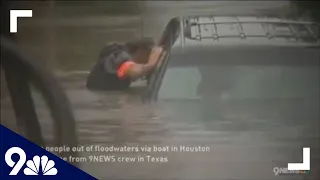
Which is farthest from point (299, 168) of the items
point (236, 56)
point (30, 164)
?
point (30, 164)

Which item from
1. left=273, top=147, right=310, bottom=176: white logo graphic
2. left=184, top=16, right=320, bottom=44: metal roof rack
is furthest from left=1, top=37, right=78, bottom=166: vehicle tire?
left=273, top=147, right=310, bottom=176: white logo graphic

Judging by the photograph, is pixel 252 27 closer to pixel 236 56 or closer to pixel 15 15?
pixel 236 56

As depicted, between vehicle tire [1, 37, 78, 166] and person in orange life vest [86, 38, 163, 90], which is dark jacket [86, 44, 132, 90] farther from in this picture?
vehicle tire [1, 37, 78, 166]

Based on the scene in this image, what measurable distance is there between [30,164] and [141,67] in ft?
1.64

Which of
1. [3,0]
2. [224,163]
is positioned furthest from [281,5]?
[3,0]

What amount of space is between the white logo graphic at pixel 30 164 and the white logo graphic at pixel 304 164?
2.64 ft

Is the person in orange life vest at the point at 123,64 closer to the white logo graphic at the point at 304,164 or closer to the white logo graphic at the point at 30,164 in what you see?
the white logo graphic at the point at 30,164

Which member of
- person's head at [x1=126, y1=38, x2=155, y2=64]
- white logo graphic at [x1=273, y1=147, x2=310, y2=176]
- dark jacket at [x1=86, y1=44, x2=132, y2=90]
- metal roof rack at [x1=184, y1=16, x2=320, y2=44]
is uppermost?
metal roof rack at [x1=184, y1=16, x2=320, y2=44]

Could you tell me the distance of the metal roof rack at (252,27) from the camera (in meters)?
1.81

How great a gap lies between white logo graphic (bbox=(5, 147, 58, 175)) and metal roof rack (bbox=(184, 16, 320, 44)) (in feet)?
2.12

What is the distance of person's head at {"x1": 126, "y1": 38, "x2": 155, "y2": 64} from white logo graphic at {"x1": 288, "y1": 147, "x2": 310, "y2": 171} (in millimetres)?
617

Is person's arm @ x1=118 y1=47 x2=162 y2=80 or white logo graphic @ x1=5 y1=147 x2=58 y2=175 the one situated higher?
person's arm @ x1=118 y1=47 x2=162 y2=80

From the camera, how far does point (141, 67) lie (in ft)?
5.93

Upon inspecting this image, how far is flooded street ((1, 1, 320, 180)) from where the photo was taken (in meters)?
1.80
